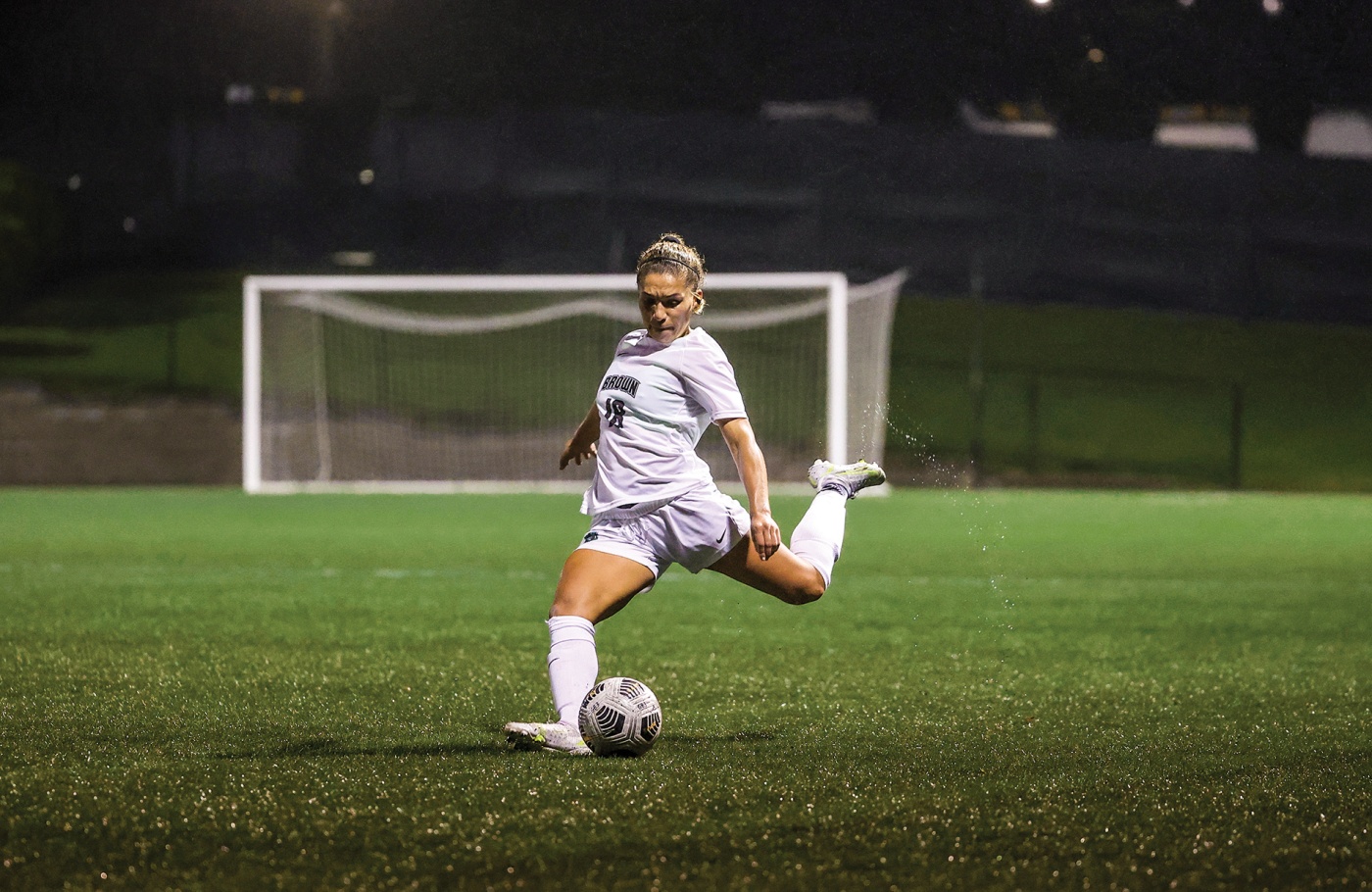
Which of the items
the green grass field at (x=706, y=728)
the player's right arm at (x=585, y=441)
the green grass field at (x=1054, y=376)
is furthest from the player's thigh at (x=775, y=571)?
→ the green grass field at (x=1054, y=376)

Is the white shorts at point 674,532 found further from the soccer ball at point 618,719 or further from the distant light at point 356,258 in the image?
the distant light at point 356,258

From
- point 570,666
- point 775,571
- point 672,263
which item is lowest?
point 570,666

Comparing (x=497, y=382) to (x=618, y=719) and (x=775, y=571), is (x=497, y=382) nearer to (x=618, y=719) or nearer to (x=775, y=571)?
(x=775, y=571)

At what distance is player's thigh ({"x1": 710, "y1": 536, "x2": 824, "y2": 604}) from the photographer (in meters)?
5.03

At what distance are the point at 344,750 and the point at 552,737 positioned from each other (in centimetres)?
61

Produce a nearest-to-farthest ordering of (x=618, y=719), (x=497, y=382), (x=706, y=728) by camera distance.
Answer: (x=618, y=719) < (x=706, y=728) < (x=497, y=382)

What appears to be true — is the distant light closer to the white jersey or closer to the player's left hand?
the white jersey

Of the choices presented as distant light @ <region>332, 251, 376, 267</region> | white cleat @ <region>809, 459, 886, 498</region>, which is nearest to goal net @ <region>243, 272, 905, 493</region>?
white cleat @ <region>809, 459, 886, 498</region>

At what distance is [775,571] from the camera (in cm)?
512

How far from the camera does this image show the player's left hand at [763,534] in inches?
186

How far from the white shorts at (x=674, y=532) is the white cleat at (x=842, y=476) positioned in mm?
900

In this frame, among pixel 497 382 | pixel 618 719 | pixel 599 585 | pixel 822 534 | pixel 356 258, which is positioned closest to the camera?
pixel 618 719

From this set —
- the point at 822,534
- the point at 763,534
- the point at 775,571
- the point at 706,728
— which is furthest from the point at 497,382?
the point at 763,534

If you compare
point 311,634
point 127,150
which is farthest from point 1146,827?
point 127,150
